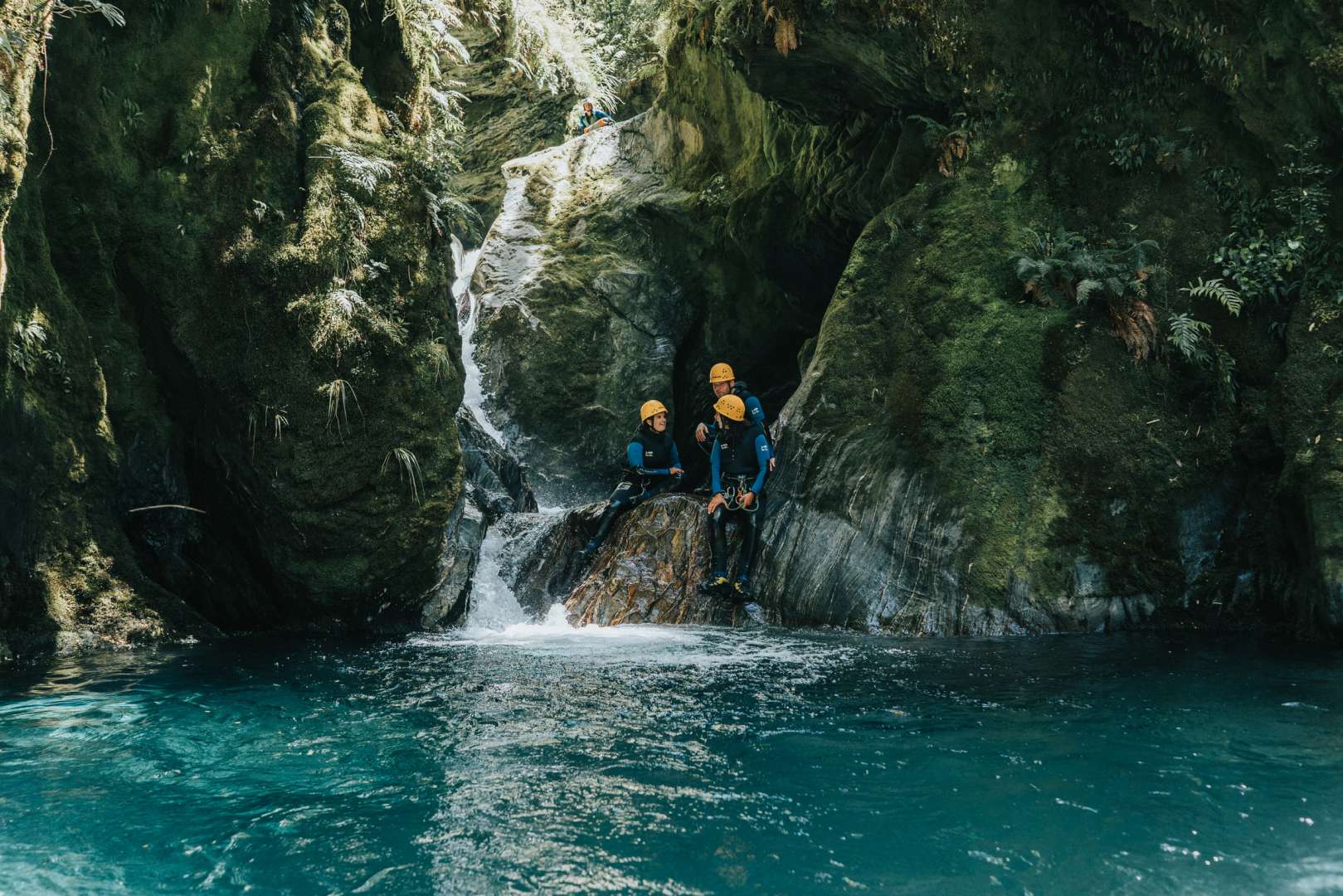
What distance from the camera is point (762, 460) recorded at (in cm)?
1227

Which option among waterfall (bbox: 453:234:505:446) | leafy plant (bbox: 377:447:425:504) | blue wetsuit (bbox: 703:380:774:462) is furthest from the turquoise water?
waterfall (bbox: 453:234:505:446)

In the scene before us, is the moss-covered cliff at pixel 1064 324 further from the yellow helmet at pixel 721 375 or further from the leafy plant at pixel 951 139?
the yellow helmet at pixel 721 375

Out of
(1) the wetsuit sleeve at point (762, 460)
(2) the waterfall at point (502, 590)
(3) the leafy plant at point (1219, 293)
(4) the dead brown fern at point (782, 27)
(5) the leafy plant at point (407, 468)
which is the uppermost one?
(4) the dead brown fern at point (782, 27)

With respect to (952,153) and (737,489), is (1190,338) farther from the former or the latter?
(737,489)

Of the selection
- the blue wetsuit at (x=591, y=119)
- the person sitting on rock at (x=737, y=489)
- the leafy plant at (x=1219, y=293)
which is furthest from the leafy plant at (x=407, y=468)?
the blue wetsuit at (x=591, y=119)

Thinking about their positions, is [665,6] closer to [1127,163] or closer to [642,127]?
[642,127]

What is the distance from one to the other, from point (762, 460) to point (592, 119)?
15.4 metres

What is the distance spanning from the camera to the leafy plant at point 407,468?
10.4 m

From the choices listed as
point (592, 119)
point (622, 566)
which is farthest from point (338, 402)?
point (592, 119)

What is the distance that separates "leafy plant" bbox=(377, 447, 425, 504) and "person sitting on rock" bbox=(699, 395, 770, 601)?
399 cm

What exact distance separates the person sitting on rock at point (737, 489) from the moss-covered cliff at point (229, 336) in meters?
3.64

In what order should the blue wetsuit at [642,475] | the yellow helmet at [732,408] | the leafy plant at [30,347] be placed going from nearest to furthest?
the leafy plant at [30,347]
the yellow helmet at [732,408]
the blue wetsuit at [642,475]

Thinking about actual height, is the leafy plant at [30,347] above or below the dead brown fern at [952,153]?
below

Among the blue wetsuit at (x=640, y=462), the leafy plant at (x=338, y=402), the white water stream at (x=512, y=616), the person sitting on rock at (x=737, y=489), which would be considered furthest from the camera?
the blue wetsuit at (x=640, y=462)
